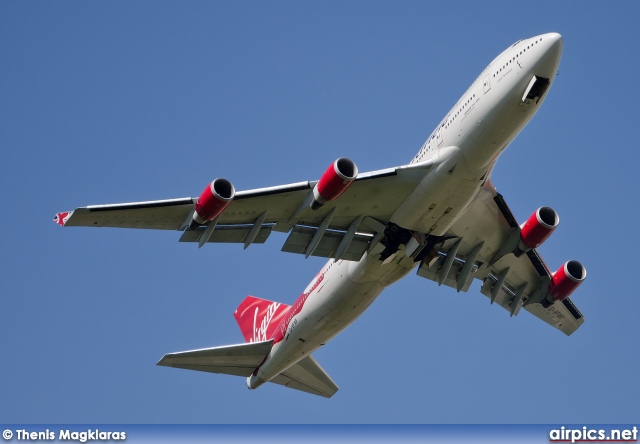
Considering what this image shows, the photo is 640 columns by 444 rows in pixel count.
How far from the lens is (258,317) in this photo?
154 ft

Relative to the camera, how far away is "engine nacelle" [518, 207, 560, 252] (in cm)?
3853

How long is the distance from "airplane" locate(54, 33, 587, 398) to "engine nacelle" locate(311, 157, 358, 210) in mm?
45

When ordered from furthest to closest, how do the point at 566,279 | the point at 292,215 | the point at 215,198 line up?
the point at 566,279, the point at 292,215, the point at 215,198

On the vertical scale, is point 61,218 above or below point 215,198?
below

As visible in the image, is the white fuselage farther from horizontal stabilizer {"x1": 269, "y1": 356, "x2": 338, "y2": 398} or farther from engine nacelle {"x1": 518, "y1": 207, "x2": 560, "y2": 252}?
horizontal stabilizer {"x1": 269, "y1": 356, "x2": 338, "y2": 398}

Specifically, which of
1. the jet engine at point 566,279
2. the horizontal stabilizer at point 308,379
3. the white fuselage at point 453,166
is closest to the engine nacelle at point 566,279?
the jet engine at point 566,279

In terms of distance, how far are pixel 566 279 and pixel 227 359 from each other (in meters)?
14.7

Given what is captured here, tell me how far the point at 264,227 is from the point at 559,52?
39.6 ft

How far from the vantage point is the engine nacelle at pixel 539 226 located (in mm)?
38531

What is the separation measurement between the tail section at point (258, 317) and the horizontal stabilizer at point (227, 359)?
1.06m

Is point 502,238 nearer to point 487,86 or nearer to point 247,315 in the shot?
point 487,86

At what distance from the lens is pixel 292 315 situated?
4116 centimetres

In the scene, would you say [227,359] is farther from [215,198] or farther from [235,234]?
[215,198]

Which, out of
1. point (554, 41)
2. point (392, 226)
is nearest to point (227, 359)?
point (392, 226)
